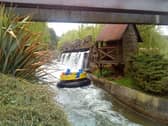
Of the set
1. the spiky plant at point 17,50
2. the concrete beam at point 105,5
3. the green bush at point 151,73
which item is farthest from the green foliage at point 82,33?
the spiky plant at point 17,50

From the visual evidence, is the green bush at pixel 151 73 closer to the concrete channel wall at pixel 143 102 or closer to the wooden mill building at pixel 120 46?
the concrete channel wall at pixel 143 102

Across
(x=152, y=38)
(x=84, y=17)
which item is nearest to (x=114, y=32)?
(x=152, y=38)

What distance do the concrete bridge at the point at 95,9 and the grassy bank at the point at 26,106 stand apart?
12.6 feet

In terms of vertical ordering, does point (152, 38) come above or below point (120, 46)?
above

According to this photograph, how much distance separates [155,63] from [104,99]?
330 centimetres

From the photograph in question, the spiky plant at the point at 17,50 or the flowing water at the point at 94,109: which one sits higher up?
the spiky plant at the point at 17,50

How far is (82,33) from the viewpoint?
2705 cm

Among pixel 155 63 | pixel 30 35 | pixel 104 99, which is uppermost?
pixel 30 35

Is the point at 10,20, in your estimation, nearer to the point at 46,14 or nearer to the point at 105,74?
the point at 46,14

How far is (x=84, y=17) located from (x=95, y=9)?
2451 mm

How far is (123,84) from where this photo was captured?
1214 centimetres

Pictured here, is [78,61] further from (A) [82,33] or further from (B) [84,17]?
(B) [84,17]

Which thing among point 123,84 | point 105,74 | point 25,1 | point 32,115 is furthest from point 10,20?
point 105,74

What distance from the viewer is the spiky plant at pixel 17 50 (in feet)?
10.2
